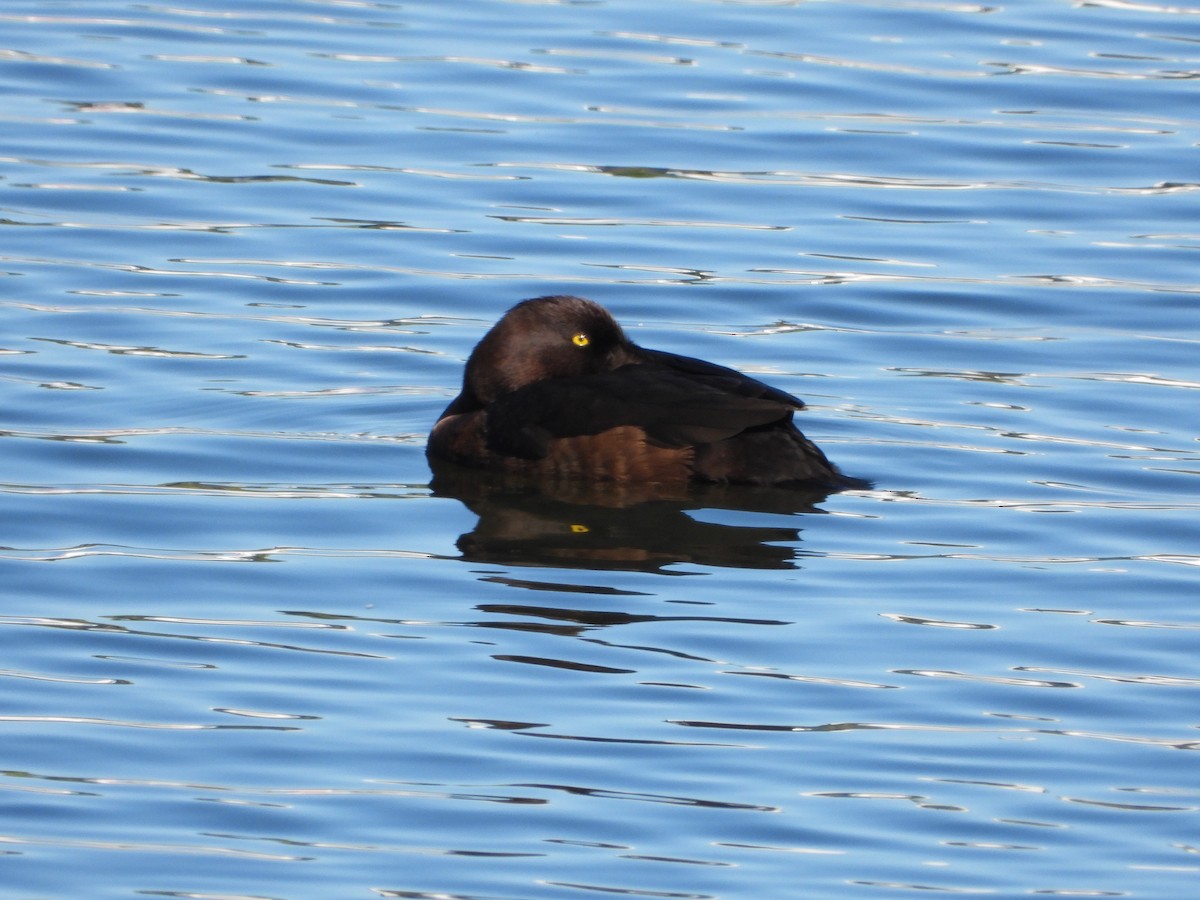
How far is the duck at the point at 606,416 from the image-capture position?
9.26 m

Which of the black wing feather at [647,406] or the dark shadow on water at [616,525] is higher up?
the black wing feather at [647,406]

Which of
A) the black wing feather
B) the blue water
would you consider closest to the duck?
the black wing feather

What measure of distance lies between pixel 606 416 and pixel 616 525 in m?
0.64

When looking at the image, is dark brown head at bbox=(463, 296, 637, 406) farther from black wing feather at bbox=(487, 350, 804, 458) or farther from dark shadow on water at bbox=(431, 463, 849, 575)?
dark shadow on water at bbox=(431, 463, 849, 575)

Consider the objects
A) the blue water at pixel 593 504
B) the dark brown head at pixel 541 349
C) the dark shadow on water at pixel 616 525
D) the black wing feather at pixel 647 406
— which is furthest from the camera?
the dark brown head at pixel 541 349

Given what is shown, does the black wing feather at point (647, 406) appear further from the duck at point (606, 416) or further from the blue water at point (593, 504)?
the blue water at point (593, 504)

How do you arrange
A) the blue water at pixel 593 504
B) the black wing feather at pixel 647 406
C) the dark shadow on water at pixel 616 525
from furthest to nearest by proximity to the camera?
the black wing feather at pixel 647 406, the dark shadow on water at pixel 616 525, the blue water at pixel 593 504

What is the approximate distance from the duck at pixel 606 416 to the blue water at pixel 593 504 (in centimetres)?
21

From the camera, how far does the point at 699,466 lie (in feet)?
30.5

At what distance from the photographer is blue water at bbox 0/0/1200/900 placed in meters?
6.08

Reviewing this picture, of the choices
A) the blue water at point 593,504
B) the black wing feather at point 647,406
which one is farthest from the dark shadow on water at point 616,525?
the black wing feather at point 647,406

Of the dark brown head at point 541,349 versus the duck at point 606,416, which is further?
the dark brown head at point 541,349

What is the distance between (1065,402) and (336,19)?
988cm

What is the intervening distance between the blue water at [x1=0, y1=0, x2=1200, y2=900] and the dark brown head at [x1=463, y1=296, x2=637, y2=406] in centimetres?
52
